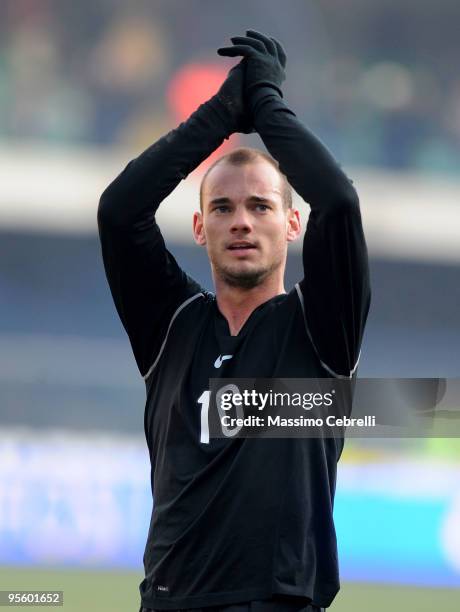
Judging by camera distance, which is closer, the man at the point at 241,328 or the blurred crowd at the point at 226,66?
the man at the point at 241,328

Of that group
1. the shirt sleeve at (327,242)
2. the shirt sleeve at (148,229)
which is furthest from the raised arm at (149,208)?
the shirt sleeve at (327,242)

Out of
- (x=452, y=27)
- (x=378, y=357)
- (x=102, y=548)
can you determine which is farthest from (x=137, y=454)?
(x=452, y=27)

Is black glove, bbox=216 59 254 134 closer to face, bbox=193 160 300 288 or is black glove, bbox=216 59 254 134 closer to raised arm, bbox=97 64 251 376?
raised arm, bbox=97 64 251 376

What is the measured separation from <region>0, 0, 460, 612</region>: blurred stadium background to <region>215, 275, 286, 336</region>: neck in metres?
5.84

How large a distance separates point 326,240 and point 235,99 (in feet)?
1.16

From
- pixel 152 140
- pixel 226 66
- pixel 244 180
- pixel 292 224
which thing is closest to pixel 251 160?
pixel 244 180

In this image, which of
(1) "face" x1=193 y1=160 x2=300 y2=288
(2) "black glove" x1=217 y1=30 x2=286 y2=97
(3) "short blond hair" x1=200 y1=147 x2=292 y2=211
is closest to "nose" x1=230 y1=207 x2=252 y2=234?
(1) "face" x1=193 y1=160 x2=300 y2=288

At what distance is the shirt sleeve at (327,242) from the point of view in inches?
79.4

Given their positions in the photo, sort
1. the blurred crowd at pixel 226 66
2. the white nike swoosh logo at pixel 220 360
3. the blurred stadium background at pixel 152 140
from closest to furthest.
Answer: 1. the white nike swoosh logo at pixel 220 360
2. the blurred stadium background at pixel 152 140
3. the blurred crowd at pixel 226 66

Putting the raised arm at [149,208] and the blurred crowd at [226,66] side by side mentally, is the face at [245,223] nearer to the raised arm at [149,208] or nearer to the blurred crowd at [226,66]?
the raised arm at [149,208]

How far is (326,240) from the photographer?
6.67ft

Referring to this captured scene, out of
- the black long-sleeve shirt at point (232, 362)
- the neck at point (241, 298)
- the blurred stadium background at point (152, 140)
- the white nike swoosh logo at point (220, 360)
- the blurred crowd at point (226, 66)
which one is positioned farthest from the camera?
the blurred crowd at point (226, 66)

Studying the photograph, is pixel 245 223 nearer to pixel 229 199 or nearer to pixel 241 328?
pixel 229 199

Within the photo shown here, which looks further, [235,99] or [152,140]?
[152,140]
